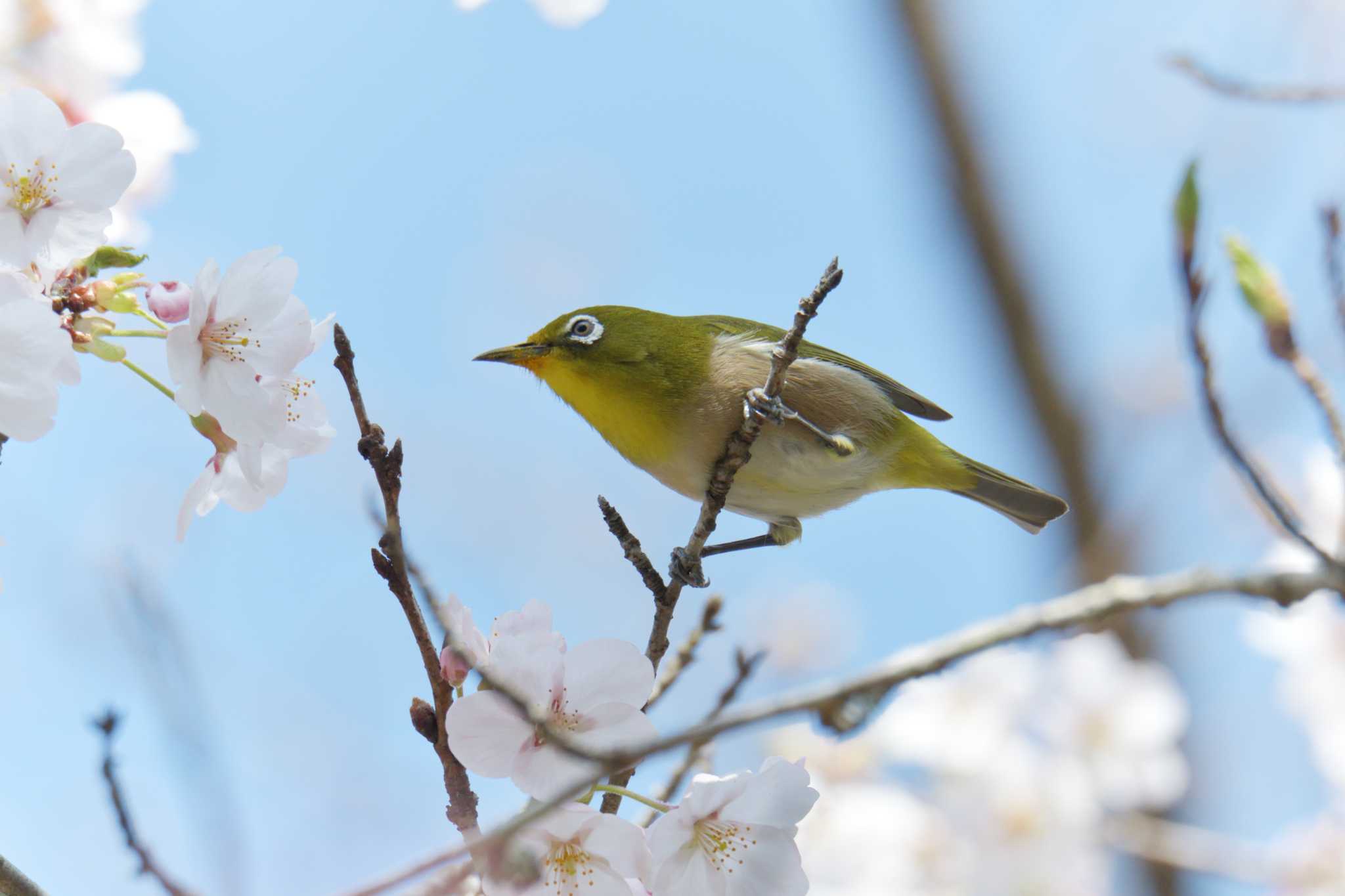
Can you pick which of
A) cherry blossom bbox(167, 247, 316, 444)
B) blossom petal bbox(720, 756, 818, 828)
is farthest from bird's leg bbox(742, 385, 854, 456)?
cherry blossom bbox(167, 247, 316, 444)

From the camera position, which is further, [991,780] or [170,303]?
Answer: [991,780]

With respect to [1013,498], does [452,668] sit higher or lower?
higher

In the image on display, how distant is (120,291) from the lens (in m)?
1.84

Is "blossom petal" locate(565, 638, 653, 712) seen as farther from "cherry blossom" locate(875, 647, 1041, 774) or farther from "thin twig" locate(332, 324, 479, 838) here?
"cherry blossom" locate(875, 647, 1041, 774)

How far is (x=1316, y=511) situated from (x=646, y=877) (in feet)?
10.8

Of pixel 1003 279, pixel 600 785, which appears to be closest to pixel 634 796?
pixel 600 785

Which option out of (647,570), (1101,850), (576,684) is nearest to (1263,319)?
(647,570)

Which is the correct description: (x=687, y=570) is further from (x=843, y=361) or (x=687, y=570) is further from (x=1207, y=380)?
(x=843, y=361)

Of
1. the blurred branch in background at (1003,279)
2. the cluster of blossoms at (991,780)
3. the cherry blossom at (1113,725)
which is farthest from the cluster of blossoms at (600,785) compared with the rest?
the blurred branch in background at (1003,279)

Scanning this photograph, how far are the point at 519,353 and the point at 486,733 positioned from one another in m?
2.69

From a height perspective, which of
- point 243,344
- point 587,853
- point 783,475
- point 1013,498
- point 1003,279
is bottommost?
point 1003,279

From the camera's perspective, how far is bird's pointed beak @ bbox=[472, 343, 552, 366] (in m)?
4.27

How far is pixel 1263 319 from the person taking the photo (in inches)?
94.3

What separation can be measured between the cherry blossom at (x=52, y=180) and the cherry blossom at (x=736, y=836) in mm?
1265
